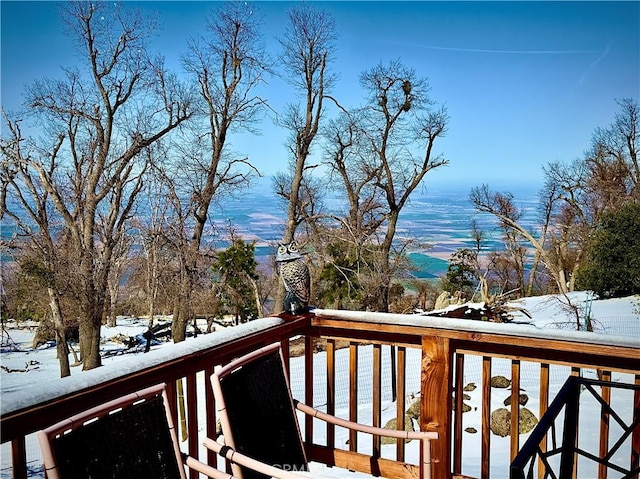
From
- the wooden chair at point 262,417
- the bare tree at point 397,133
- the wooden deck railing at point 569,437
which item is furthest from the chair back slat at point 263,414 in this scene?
the bare tree at point 397,133

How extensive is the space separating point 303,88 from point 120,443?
1012 centimetres

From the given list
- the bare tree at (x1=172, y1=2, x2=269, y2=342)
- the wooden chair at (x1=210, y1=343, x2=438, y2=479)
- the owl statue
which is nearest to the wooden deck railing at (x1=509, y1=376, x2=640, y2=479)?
the wooden chair at (x1=210, y1=343, x2=438, y2=479)

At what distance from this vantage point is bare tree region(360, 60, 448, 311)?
10.9m

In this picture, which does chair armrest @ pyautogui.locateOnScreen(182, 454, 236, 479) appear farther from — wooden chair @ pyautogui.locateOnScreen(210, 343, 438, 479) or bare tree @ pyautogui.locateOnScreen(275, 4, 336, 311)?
bare tree @ pyautogui.locateOnScreen(275, 4, 336, 311)

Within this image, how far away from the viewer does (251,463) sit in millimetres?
1444

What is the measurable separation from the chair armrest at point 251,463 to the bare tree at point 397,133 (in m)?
9.15

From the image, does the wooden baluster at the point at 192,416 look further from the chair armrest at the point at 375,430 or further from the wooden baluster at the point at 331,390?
the wooden baluster at the point at 331,390

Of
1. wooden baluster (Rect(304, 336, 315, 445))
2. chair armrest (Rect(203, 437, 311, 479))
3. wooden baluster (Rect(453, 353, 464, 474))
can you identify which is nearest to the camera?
chair armrest (Rect(203, 437, 311, 479))

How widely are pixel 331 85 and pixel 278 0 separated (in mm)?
1925

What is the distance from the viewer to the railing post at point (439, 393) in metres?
2.07

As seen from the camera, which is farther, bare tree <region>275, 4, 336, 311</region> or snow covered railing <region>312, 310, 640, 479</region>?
bare tree <region>275, 4, 336, 311</region>

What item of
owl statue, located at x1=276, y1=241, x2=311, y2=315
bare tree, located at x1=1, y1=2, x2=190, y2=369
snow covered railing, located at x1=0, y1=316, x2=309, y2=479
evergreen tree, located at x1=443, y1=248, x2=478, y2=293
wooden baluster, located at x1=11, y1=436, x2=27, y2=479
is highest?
bare tree, located at x1=1, y1=2, x2=190, y2=369

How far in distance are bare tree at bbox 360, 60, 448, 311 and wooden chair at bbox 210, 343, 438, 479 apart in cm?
881

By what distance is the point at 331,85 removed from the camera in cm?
1086
